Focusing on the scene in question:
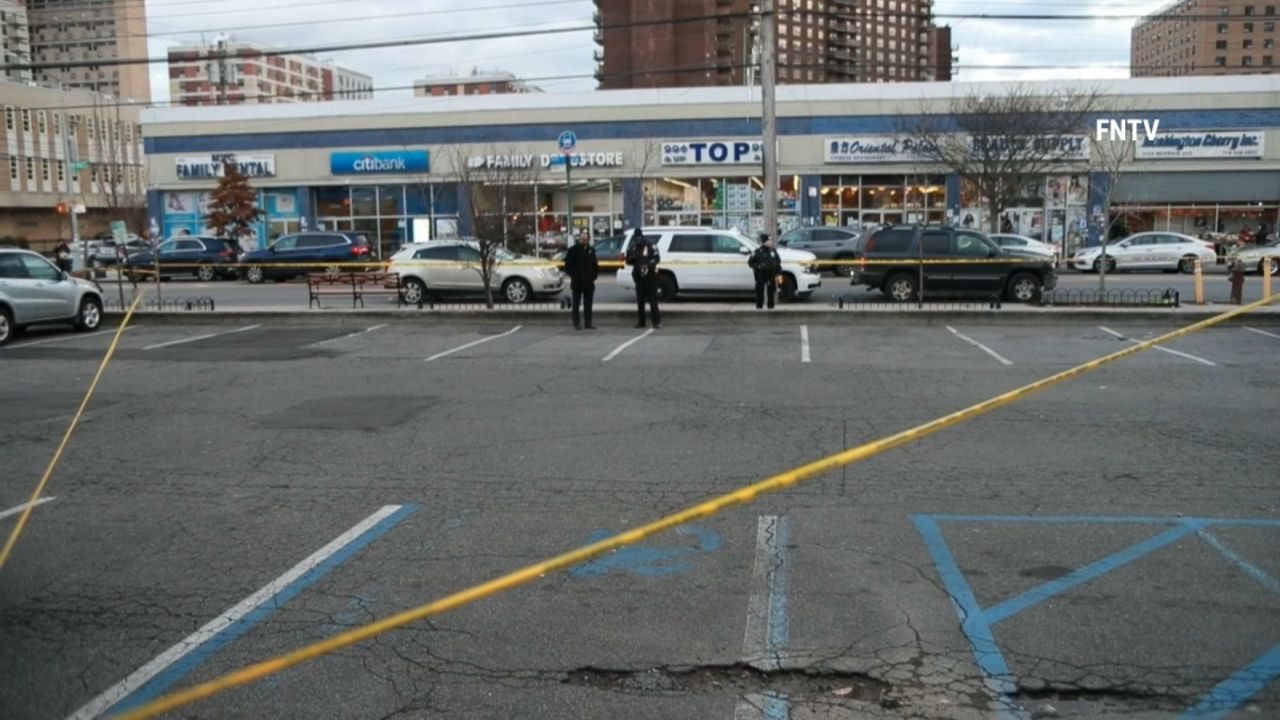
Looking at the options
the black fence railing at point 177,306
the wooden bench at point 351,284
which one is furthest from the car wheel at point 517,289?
the black fence railing at point 177,306

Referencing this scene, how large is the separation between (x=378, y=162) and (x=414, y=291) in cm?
2410

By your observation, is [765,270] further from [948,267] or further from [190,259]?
[190,259]

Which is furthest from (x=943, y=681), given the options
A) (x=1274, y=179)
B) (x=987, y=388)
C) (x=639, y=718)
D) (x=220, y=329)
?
(x=1274, y=179)

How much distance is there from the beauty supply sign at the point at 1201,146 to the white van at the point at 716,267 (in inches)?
1008

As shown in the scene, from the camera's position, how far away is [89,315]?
65.9 ft

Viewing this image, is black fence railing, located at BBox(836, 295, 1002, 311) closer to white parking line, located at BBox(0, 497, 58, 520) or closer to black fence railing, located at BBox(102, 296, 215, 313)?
black fence railing, located at BBox(102, 296, 215, 313)

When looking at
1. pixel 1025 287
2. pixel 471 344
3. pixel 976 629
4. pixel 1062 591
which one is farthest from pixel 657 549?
pixel 1025 287

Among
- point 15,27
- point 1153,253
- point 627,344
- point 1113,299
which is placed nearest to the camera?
point 627,344

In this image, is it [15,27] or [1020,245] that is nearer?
[1020,245]

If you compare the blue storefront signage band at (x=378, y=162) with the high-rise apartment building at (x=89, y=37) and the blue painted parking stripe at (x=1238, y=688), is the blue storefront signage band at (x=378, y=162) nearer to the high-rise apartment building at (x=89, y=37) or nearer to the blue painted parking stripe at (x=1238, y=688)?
the blue painted parking stripe at (x=1238, y=688)

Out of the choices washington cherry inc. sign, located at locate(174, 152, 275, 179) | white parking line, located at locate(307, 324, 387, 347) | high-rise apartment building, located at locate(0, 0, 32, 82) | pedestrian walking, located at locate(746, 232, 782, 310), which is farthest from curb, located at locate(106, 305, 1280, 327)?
high-rise apartment building, located at locate(0, 0, 32, 82)

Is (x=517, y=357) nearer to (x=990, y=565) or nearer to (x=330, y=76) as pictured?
(x=990, y=565)

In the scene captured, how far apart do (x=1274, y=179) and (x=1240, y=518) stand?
42.6 m

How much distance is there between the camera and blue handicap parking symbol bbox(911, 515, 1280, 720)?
4.30 m
